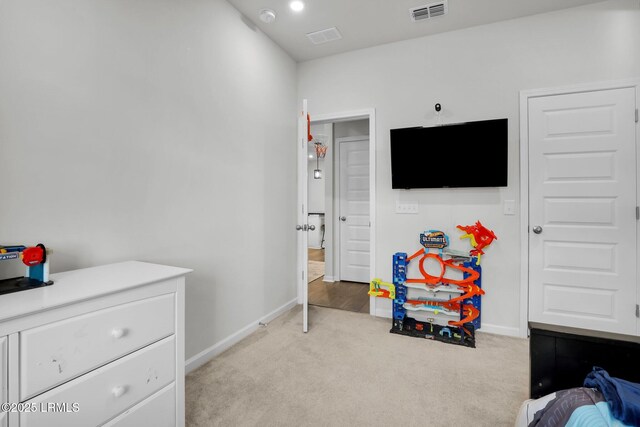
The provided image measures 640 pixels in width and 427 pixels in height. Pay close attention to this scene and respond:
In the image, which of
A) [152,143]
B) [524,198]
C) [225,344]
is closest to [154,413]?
[225,344]

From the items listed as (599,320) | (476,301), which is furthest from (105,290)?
(599,320)

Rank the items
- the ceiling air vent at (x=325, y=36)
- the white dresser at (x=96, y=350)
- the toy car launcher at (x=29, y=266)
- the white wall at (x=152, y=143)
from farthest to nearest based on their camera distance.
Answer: the ceiling air vent at (x=325, y=36) → the white wall at (x=152, y=143) → the toy car launcher at (x=29, y=266) → the white dresser at (x=96, y=350)

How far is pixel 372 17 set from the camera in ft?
8.63

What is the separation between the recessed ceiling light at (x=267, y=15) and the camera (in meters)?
2.52

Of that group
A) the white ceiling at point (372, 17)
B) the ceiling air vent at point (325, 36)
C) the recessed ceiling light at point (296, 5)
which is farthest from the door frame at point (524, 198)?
the recessed ceiling light at point (296, 5)

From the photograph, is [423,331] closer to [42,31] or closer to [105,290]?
[105,290]

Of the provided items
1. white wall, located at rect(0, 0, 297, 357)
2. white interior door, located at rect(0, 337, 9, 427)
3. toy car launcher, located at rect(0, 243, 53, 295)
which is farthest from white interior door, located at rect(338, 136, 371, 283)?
white interior door, located at rect(0, 337, 9, 427)

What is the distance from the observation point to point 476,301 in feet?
8.97

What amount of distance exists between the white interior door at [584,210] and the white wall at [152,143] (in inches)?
94.6

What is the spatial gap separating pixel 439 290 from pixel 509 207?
0.97 meters

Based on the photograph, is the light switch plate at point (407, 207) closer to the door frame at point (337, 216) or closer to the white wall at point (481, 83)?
the white wall at point (481, 83)

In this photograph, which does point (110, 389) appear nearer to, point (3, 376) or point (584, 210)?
point (3, 376)

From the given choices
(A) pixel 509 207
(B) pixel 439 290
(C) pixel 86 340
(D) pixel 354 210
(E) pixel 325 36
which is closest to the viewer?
(C) pixel 86 340

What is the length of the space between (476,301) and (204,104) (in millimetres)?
2842
